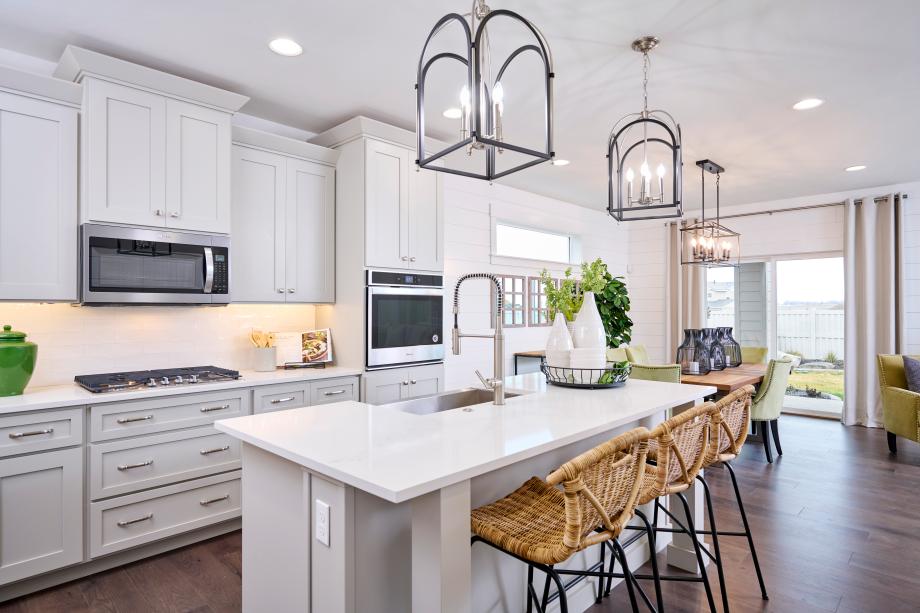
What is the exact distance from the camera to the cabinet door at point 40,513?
2291 millimetres

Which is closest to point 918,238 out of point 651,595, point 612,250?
point 612,250

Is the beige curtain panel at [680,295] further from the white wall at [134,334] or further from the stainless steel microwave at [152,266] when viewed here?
the stainless steel microwave at [152,266]

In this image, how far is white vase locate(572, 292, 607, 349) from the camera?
2525mm

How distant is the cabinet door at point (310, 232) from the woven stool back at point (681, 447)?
2.62m

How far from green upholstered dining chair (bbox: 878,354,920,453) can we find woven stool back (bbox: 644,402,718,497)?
349 cm

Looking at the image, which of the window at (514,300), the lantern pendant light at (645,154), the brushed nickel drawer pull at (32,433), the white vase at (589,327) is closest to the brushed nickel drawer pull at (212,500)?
the brushed nickel drawer pull at (32,433)

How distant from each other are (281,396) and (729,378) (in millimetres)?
3465

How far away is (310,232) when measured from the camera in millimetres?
3697

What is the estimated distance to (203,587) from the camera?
2441 mm

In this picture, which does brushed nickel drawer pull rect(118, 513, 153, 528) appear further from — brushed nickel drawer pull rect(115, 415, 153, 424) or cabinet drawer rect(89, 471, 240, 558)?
brushed nickel drawer pull rect(115, 415, 153, 424)

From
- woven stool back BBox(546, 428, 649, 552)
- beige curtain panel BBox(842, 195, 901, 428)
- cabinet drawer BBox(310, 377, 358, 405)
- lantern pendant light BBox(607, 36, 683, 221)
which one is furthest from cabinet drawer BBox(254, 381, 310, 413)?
beige curtain panel BBox(842, 195, 901, 428)

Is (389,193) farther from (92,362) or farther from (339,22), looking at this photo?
(92,362)

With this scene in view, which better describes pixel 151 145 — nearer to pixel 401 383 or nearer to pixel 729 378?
pixel 401 383

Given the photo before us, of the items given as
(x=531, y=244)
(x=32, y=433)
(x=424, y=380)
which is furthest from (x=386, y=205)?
(x=531, y=244)
